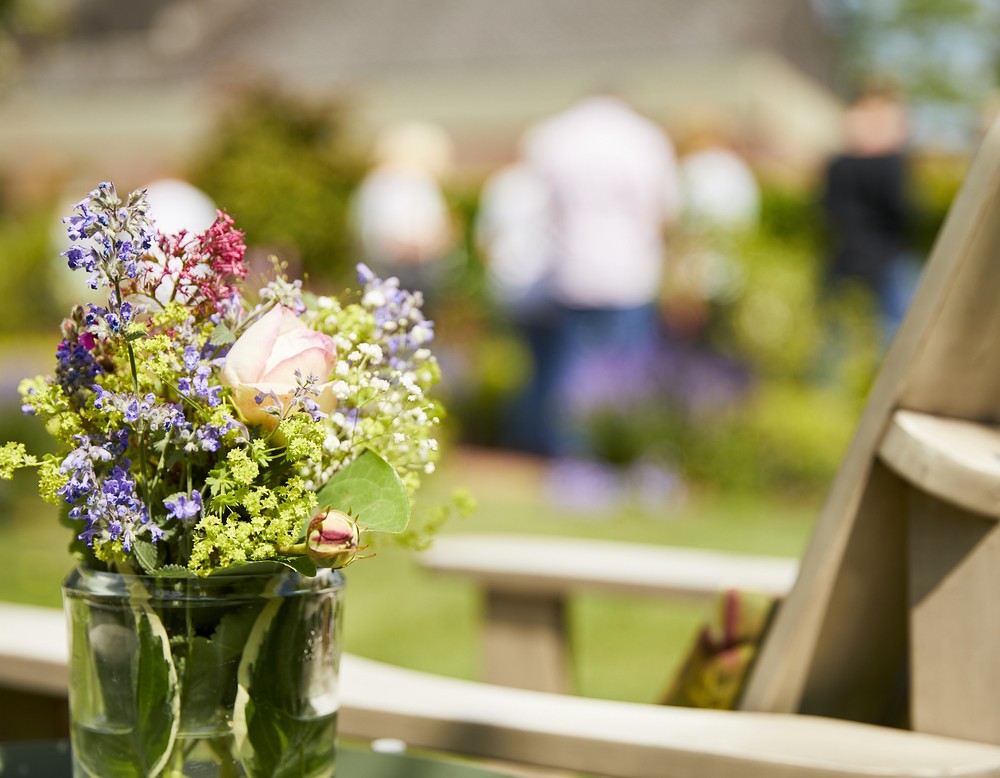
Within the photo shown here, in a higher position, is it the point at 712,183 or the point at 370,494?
the point at 712,183

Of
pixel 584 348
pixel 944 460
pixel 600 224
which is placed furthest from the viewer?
pixel 584 348

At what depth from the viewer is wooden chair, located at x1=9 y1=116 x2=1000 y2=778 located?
4.74ft

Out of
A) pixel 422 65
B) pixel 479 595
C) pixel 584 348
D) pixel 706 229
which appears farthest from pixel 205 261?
pixel 422 65

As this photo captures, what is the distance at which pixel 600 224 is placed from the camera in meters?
7.21

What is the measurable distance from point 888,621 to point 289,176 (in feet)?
33.9

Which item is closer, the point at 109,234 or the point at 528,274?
the point at 109,234

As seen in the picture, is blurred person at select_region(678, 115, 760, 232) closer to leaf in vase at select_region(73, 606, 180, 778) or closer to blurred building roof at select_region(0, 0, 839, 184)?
leaf in vase at select_region(73, 606, 180, 778)

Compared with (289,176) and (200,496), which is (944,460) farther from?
(289,176)

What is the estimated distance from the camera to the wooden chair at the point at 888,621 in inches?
56.8

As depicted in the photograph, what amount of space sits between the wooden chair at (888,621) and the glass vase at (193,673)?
0.46m

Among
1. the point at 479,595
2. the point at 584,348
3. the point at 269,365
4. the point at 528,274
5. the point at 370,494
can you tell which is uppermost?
the point at 269,365

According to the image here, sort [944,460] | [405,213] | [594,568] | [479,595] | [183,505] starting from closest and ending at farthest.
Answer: [183,505] → [944,460] → [594,568] → [479,595] → [405,213]

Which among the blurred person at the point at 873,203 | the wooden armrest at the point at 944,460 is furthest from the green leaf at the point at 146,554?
the blurred person at the point at 873,203

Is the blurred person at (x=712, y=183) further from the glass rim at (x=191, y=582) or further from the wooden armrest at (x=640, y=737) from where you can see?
the glass rim at (x=191, y=582)
